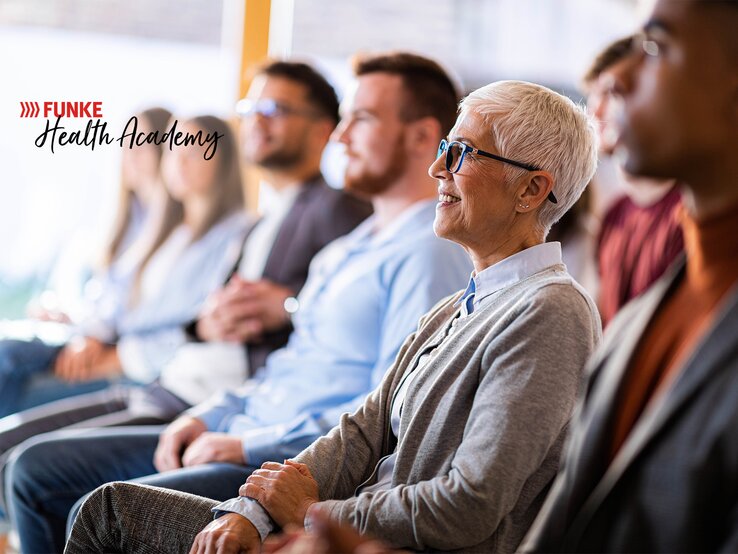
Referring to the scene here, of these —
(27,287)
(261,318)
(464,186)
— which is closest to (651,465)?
(464,186)

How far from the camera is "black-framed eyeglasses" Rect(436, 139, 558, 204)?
1451 millimetres

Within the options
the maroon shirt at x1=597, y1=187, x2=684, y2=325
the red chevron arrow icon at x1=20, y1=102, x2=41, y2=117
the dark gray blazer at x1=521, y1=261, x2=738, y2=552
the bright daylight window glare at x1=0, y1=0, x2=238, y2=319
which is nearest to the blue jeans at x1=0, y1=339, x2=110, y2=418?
the red chevron arrow icon at x1=20, y1=102, x2=41, y2=117

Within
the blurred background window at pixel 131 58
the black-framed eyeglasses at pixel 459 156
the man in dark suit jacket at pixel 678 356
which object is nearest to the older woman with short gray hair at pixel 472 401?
the black-framed eyeglasses at pixel 459 156

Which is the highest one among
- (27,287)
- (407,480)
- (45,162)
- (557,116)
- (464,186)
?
(557,116)

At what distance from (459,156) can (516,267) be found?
0.68 ft

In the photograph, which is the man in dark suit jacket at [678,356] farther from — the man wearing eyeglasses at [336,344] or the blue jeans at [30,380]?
the blue jeans at [30,380]

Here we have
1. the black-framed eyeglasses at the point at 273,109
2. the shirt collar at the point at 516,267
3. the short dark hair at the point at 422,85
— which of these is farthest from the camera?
the black-framed eyeglasses at the point at 273,109

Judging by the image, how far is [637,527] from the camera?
0.92 metres

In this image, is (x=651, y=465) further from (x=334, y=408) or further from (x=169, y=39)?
(x=169, y=39)

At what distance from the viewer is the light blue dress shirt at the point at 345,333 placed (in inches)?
75.3

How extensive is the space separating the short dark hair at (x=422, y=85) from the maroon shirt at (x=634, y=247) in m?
0.76

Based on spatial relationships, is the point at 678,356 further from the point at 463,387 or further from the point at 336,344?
the point at 336,344

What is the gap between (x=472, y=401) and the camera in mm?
1333

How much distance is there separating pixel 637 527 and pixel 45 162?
149 inches
